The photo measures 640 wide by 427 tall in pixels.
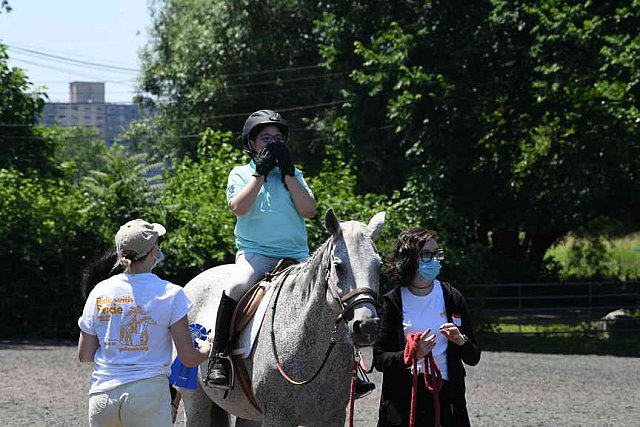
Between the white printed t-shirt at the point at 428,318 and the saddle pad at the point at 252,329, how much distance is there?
1037 mm

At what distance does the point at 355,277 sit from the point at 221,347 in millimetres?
1485

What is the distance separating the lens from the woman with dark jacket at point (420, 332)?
226 inches

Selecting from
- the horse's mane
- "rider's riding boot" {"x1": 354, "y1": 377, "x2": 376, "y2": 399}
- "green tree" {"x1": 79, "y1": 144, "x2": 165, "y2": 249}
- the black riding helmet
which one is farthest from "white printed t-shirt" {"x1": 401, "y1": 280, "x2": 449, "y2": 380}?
"green tree" {"x1": 79, "y1": 144, "x2": 165, "y2": 249}

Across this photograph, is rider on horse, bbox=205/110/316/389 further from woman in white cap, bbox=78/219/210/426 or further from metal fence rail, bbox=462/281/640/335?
metal fence rail, bbox=462/281/640/335

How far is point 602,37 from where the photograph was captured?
20.2 meters

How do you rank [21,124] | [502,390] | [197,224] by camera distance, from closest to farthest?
[502,390], [197,224], [21,124]

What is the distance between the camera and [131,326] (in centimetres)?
519

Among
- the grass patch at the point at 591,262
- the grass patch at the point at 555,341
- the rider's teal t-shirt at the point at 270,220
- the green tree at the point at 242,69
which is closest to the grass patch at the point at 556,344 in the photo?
the grass patch at the point at 555,341

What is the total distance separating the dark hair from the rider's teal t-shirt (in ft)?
3.66

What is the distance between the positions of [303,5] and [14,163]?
10546mm

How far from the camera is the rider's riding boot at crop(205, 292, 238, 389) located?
656 centimetres

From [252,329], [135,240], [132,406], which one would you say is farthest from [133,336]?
[252,329]

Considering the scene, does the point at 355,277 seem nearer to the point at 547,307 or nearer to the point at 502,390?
the point at 502,390

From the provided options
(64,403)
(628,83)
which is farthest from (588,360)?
(64,403)
